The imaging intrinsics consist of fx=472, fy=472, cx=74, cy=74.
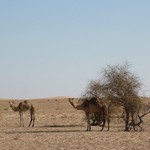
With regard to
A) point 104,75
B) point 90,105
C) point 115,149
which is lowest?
point 115,149

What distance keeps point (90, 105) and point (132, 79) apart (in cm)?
339

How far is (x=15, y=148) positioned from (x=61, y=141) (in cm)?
303

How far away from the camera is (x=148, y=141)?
73.8ft

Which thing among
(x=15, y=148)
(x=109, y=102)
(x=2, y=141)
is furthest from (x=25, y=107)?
(x=15, y=148)

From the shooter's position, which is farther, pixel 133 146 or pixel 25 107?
pixel 25 107

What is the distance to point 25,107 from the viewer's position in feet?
126

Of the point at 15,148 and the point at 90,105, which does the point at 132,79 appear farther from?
the point at 15,148

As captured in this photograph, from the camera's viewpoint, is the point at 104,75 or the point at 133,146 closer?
the point at 133,146

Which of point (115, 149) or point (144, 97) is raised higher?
point (144, 97)

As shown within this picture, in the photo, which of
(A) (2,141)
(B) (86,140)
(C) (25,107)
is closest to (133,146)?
(B) (86,140)

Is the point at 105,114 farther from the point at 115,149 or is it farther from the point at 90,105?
the point at 115,149

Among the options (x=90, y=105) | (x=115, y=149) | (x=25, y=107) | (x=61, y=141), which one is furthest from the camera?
(x=25, y=107)

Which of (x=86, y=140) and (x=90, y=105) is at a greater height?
(x=90, y=105)

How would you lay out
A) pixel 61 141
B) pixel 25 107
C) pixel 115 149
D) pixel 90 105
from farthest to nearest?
pixel 25 107 → pixel 90 105 → pixel 61 141 → pixel 115 149
